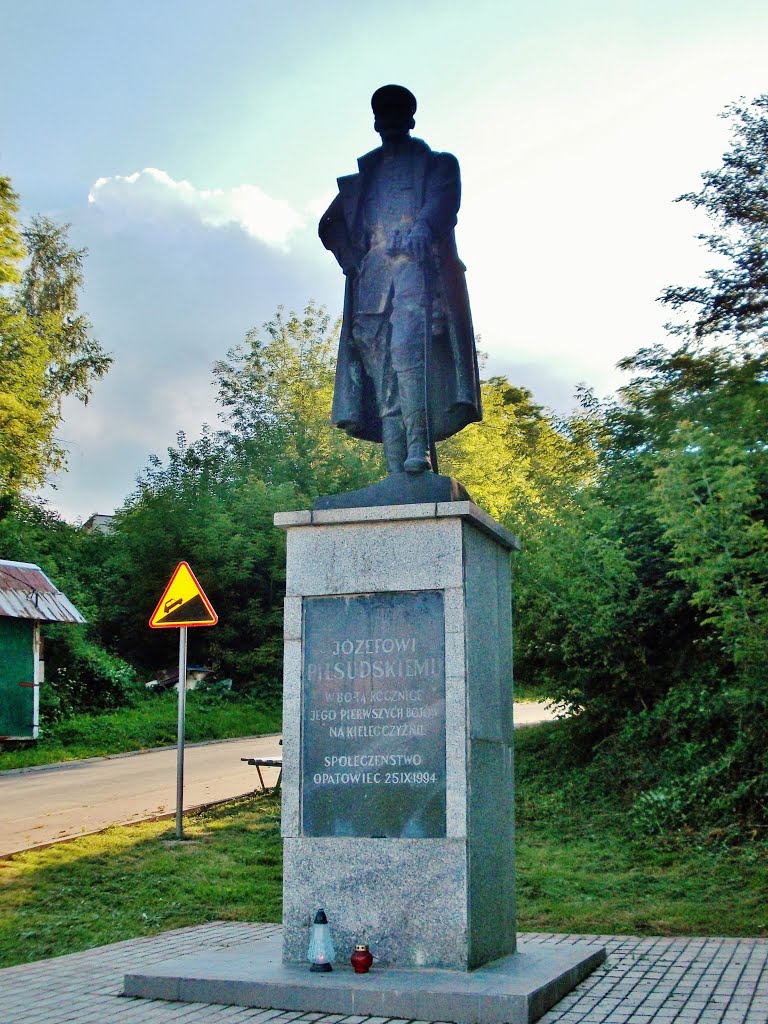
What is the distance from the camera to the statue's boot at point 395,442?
277 inches

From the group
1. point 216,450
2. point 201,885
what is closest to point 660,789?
point 201,885

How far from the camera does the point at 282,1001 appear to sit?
5.58 m

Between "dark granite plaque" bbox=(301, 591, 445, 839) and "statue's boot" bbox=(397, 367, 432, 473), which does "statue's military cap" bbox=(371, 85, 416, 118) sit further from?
"dark granite plaque" bbox=(301, 591, 445, 839)

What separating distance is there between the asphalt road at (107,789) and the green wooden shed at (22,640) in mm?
1949

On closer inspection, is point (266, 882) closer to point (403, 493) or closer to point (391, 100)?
point (403, 493)

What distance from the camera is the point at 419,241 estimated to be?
277 inches

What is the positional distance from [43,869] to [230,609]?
2240 cm

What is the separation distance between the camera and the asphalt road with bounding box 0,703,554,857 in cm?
1184

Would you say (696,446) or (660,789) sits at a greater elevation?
(696,446)

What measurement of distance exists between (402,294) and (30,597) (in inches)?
631

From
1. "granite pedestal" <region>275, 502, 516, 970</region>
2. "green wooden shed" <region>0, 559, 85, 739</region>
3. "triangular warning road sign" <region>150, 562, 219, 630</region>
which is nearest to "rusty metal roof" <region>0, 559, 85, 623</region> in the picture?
"green wooden shed" <region>0, 559, 85, 739</region>

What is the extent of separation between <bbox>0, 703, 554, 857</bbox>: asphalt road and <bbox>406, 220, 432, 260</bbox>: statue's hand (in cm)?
671

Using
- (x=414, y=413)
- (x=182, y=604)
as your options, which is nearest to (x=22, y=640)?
(x=182, y=604)

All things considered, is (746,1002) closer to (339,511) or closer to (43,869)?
(339,511)
